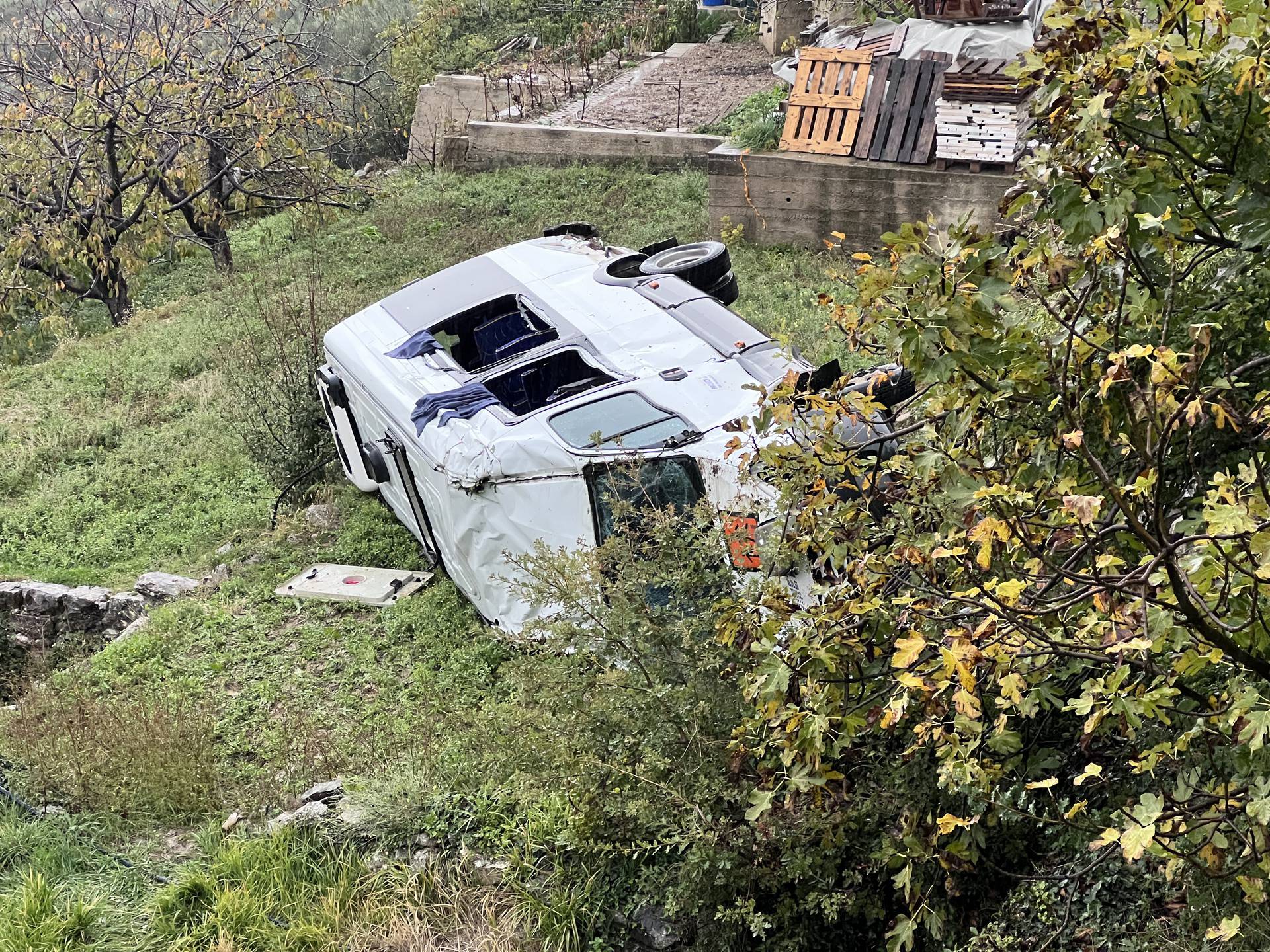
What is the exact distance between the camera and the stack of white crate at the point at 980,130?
35.4ft

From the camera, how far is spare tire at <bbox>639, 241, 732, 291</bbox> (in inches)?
337

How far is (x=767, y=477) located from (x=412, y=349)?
4753mm

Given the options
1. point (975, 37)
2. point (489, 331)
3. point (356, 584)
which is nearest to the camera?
point (356, 584)

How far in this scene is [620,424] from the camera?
6.44 metres

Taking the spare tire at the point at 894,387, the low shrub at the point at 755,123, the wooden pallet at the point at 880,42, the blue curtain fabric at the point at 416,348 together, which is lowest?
the low shrub at the point at 755,123

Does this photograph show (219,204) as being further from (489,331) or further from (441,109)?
(489,331)

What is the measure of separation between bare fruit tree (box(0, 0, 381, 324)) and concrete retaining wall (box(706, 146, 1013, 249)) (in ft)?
20.6

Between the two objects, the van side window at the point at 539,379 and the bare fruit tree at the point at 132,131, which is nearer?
the van side window at the point at 539,379

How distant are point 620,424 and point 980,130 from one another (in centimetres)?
657

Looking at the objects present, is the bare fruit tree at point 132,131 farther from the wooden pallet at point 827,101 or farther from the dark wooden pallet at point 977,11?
the dark wooden pallet at point 977,11

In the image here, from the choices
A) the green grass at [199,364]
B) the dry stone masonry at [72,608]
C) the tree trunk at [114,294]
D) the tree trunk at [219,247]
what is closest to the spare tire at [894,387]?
the green grass at [199,364]

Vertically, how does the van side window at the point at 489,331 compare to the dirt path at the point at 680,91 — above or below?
above

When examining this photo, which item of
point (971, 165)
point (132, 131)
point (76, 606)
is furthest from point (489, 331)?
point (132, 131)

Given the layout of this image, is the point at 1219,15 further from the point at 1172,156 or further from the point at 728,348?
the point at 728,348
